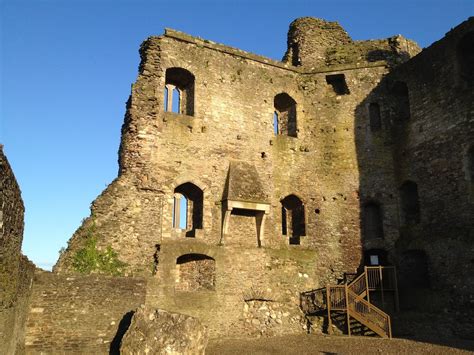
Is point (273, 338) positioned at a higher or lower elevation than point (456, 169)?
lower

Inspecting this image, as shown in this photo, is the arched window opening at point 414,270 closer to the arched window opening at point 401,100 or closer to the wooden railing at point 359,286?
the wooden railing at point 359,286

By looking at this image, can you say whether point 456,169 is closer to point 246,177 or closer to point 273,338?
point 246,177

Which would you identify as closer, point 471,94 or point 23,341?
point 23,341

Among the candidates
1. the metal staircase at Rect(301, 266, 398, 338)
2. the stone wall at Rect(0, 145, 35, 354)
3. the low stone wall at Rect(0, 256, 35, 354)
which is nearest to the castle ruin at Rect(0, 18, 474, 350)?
the metal staircase at Rect(301, 266, 398, 338)

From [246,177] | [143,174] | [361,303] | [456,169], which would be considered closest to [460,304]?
[361,303]

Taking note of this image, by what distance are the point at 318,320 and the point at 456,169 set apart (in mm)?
7032

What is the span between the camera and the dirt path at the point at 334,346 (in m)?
11.9

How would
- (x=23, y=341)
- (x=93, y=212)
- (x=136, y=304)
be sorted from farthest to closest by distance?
(x=93, y=212) < (x=136, y=304) < (x=23, y=341)

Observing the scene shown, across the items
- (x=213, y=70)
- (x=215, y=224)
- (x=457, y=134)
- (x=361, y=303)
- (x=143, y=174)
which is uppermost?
(x=213, y=70)

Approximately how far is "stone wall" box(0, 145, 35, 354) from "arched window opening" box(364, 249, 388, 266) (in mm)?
12548

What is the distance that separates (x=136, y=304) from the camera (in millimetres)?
13250

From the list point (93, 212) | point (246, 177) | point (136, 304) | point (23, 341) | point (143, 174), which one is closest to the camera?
point (23, 341)

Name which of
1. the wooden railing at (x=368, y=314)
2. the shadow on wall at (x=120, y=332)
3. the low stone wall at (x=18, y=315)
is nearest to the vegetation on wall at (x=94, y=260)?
the shadow on wall at (x=120, y=332)

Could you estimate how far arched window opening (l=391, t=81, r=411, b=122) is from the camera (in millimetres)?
19359
